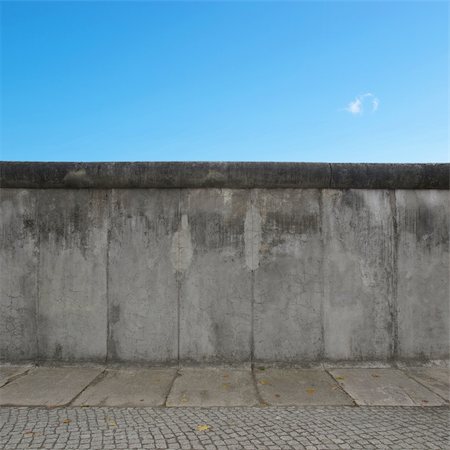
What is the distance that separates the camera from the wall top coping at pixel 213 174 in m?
4.54

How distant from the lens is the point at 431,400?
3570 mm

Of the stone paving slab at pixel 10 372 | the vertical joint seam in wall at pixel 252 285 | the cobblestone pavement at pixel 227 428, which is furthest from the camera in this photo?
the vertical joint seam in wall at pixel 252 285

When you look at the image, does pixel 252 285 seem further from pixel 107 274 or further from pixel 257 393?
pixel 107 274

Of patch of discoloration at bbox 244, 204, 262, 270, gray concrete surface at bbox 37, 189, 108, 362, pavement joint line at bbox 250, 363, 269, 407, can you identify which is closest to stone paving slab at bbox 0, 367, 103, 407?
gray concrete surface at bbox 37, 189, 108, 362

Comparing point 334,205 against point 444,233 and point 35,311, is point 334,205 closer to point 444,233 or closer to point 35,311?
point 444,233

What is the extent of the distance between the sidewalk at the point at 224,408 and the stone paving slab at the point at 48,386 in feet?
0.04

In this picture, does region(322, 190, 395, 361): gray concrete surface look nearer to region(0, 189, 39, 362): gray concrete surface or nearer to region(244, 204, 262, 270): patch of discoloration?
region(244, 204, 262, 270): patch of discoloration

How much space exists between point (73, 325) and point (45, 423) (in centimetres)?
163

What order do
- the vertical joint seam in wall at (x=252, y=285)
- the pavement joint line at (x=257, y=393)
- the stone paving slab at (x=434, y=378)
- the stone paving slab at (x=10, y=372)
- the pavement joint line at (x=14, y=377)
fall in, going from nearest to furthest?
the pavement joint line at (x=257, y=393) → the stone paving slab at (x=434, y=378) → the pavement joint line at (x=14, y=377) → the stone paving slab at (x=10, y=372) → the vertical joint seam in wall at (x=252, y=285)

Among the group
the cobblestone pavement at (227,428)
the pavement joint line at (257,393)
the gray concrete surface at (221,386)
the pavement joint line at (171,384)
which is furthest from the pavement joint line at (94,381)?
the pavement joint line at (257,393)

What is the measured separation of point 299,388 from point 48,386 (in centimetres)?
294

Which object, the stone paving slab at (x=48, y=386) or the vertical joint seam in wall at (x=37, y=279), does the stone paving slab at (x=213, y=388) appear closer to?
the stone paving slab at (x=48, y=386)

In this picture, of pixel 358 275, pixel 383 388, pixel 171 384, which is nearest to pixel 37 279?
pixel 171 384

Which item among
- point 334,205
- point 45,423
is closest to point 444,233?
point 334,205
